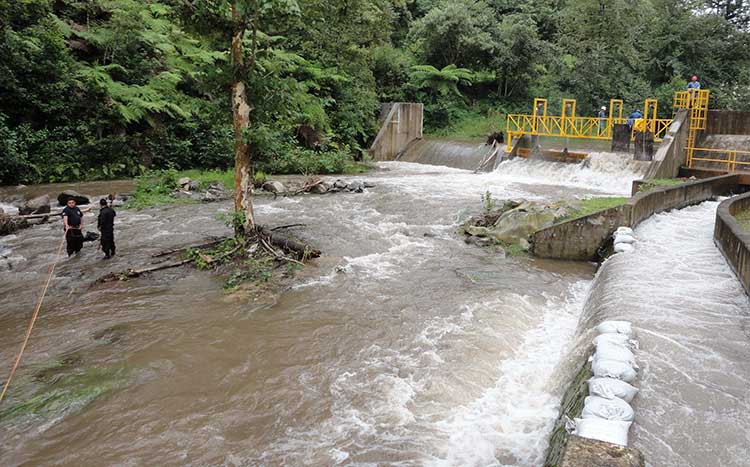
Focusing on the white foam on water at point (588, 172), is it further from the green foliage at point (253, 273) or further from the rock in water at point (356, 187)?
the green foliage at point (253, 273)

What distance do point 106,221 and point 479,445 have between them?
8.24 m

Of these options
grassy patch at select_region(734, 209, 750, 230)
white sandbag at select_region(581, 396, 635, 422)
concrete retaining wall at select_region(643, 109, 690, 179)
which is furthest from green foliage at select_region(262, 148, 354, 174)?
white sandbag at select_region(581, 396, 635, 422)

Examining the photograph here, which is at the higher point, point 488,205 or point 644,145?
point 644,145

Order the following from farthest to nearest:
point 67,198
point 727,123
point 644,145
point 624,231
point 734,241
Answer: point 727,123 → point 644,145 → point 67,198 → point 624,231 → point 734,241

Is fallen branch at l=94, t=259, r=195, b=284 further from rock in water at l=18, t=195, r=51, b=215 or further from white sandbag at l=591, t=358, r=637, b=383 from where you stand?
white sandbag at l=591, t=358, r=637, b=383

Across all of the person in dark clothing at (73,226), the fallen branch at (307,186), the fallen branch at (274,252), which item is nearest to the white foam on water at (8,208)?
the person in dark clothing at (73,226)

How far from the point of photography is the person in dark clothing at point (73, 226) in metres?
10.1

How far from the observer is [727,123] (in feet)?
59.4

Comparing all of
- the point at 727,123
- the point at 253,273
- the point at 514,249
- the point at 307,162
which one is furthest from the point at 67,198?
the point at 727,123

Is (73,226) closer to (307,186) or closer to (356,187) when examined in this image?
(307,186)

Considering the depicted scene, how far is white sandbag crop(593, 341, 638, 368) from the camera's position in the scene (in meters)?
5.00

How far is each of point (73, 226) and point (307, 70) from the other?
17.0 meters

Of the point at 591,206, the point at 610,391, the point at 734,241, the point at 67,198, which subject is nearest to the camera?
the point at 610,391

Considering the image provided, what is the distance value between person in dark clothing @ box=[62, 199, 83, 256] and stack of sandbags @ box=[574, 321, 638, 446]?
9.31 metres
